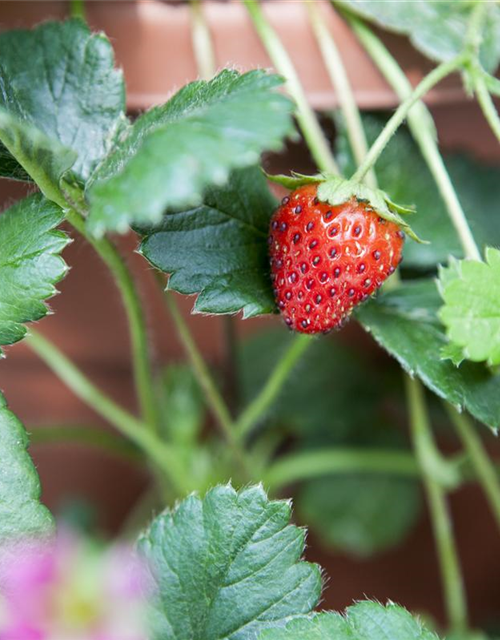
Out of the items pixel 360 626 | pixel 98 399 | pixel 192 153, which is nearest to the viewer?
pixel 192 153

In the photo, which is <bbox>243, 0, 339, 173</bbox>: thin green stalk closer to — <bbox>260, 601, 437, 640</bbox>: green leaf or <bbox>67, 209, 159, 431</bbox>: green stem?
<bbox>67, 209, 159, 431</bbox>: green stem

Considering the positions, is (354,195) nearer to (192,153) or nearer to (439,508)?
(192,153)

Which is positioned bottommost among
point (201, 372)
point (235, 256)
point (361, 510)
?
point (361, 510)

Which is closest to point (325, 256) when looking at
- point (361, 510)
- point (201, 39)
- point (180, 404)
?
point (201, 39)

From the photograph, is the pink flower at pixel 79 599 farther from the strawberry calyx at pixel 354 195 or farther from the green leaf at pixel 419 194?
the green leaf at pixel 419 194

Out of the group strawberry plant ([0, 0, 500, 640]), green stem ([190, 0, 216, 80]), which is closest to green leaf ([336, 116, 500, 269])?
strawberry plant ([0, 0, 500, 640])
